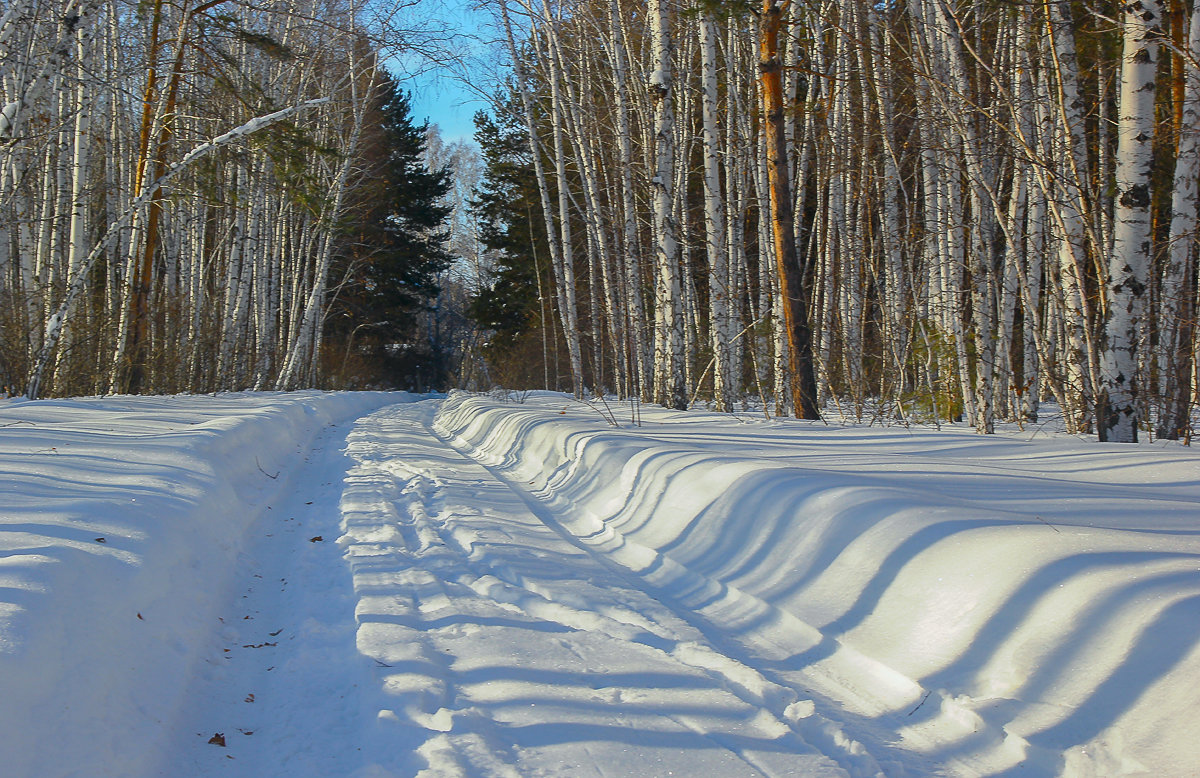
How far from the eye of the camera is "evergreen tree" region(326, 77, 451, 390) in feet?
110

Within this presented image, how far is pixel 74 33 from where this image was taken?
9234 millimetres

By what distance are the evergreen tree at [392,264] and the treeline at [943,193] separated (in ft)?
54.8

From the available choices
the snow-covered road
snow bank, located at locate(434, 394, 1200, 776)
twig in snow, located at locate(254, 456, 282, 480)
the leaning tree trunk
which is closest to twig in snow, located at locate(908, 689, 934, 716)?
snow bank, located at locate(434, 394, 1200, 776)

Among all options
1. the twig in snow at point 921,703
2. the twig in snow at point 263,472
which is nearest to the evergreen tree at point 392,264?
the twig in snow at point 263,472

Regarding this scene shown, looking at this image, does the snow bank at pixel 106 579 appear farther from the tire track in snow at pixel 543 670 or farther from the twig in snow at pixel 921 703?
the twig in snow at pixel 921 703

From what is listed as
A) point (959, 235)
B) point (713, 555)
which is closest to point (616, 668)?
point (713, 555)

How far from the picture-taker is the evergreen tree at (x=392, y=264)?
110ft

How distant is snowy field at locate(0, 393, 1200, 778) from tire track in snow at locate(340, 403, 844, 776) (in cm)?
1

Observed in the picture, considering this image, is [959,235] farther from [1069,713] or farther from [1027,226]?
[1069,713]

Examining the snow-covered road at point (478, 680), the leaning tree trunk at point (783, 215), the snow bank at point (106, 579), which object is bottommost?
the snow-covered road at point (478, 680)

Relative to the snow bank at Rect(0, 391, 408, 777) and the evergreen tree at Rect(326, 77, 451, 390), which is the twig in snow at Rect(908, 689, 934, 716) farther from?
the evergreen tree at Rect(326, 77, 451, 390)

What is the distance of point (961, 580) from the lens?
2943 millimetres

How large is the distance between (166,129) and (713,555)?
1241 centimetres

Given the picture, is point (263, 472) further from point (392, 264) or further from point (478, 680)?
point (392, 264)
